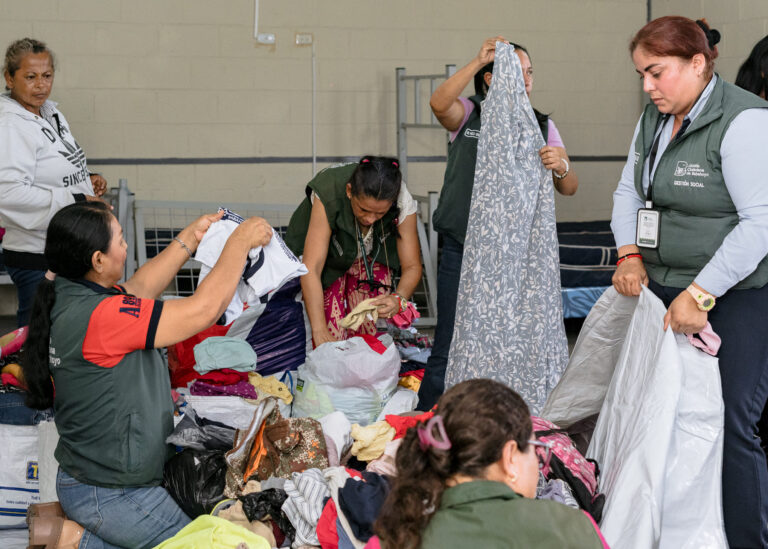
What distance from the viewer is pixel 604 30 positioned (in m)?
6.58

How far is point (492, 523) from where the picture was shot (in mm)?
1393

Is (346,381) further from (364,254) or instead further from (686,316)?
(686,316)

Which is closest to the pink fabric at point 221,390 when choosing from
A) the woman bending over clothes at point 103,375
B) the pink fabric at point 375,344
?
the pink fabric at point 375,344

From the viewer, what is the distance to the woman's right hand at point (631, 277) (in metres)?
2.29

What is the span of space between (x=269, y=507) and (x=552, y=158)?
4.67 ft

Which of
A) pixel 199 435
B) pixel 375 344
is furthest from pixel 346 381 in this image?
pixel 199 435

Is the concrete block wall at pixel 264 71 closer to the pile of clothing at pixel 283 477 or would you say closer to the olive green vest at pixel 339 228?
the olive green vest at pixel 339 228

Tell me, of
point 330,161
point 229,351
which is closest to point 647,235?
point 229,351

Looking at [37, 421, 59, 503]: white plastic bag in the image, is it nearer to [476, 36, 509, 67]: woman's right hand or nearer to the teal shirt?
the teal shirt

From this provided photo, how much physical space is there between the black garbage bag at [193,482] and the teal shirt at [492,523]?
1021 mm

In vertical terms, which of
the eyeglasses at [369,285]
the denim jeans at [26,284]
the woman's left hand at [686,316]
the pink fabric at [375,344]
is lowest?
the pink fabric at [375,344]

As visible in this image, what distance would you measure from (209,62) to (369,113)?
115 centimetres

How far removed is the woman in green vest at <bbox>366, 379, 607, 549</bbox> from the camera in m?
1.39

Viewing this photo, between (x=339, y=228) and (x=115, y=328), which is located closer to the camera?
(x=115, y=328)
